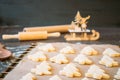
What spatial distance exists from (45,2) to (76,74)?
1192mm

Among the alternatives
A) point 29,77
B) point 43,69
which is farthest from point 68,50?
point 29,77

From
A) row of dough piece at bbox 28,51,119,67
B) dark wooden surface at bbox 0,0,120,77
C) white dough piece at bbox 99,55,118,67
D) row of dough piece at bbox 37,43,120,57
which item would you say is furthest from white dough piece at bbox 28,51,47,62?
dark wooden surface at bbox 0,0,120,77

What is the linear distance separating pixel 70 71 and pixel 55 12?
1140 millimetres

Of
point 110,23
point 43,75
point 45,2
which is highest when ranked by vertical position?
point 45,2

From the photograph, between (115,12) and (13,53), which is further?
(115,12)

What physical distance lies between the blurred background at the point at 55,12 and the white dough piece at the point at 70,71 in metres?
1.07

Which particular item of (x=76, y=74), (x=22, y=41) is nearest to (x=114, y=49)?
(x=76, y=74)

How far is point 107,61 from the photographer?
142 cm

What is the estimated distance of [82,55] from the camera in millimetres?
1488

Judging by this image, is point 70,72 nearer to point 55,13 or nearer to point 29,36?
point 29,36

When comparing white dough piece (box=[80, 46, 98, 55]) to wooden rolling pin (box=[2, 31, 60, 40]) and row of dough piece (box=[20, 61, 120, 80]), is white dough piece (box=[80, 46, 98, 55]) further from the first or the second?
wooden rolling pin (box=[2, 31, 60, 40])

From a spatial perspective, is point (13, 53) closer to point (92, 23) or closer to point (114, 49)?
point (114, 49)

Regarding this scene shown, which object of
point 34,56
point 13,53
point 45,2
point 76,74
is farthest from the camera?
point 45,2

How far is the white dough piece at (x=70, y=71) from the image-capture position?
1.27 meters
